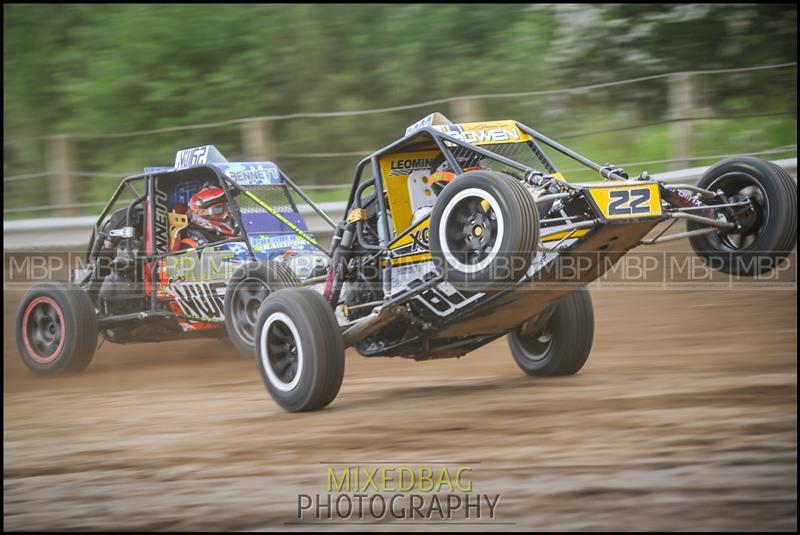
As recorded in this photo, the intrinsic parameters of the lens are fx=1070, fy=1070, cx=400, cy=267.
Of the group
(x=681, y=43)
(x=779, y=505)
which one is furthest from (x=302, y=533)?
(x=681, y=43)

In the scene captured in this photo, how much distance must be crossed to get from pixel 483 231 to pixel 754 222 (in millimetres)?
1566

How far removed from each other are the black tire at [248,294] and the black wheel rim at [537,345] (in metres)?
1.67

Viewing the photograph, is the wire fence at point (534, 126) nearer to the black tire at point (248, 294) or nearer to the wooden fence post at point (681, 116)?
the wooden fence post at point (681, 116)

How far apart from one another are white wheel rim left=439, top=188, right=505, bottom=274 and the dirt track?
0.89 metres

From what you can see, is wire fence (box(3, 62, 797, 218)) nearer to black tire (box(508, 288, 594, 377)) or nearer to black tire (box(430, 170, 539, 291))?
black tire (box(508, 288, 594, 377))

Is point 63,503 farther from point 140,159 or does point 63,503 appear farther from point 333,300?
point 140,159

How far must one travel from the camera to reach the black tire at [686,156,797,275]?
5.66m

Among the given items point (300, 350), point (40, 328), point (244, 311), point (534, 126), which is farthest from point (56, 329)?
point (534, 126)

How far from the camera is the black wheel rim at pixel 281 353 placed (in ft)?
21.6

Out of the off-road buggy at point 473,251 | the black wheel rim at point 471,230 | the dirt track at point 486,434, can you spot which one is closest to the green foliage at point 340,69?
the dirt track at point 486,434

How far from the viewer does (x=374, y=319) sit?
20.9 ft

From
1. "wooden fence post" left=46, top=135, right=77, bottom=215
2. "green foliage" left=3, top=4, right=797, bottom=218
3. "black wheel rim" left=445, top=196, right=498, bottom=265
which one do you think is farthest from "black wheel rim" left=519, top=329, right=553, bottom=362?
"wooden fence post" left=46, top=135, right=77, bottom=215

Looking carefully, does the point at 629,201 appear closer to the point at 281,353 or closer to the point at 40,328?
the point at 281,353

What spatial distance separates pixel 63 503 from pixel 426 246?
242 centimetres
